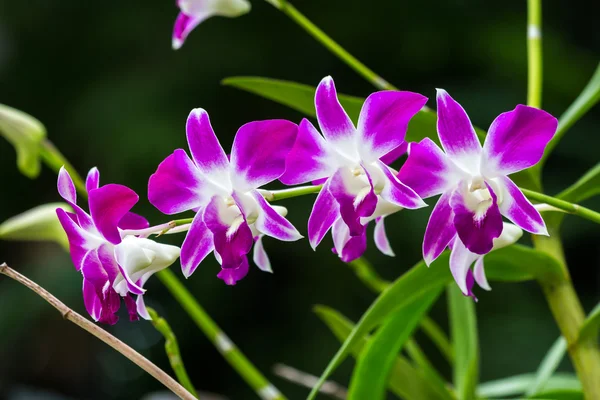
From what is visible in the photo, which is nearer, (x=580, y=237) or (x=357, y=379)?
(x=357, y=379)

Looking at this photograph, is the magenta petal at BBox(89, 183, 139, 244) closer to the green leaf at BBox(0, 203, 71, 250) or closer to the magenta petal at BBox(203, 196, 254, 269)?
the magenta petal at BBox(203, 196, 254, 269)

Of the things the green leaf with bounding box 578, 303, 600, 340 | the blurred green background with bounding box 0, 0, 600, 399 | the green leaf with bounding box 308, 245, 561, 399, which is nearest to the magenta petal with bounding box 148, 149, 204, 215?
the green leaf with bounding box 308, 245, 561, 399

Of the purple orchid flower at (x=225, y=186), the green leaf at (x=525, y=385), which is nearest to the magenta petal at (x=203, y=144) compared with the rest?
the purple orchid flower at (x=225, y=186)

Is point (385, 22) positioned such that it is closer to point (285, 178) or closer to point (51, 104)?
point (51, 104)

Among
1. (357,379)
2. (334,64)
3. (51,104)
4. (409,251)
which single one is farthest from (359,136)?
(51,104)

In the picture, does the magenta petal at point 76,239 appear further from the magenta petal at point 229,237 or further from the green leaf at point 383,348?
the green leaf at point 383,348

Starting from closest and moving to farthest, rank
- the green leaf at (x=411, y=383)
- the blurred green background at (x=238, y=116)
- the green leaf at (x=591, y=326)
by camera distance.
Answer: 1. the green leaf at (x=591, y=326)
2. the green leaf at (x=411, y=383)
3. the blurred green background at (x=238, y=116)

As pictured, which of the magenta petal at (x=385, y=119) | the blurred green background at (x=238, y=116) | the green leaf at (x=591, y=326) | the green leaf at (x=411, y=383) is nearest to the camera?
the magenta petal at (x=385, y=119)
